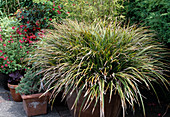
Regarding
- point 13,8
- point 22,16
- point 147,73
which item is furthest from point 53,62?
point 13,8

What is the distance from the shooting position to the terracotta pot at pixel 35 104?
2.49m

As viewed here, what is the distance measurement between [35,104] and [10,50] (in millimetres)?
1117

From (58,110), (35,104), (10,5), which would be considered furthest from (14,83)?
(10,5)

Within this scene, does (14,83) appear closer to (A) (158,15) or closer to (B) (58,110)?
(B) (58,110)

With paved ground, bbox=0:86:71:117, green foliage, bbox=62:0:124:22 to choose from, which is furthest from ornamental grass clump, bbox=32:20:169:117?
green foliage, bbox=62:0:124:22

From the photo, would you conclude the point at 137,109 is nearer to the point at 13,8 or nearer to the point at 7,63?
the point at 7,63

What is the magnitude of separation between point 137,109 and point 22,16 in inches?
102

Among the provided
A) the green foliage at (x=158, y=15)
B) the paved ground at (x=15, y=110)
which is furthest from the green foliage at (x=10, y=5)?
the green foliage at (x=158, y=15)

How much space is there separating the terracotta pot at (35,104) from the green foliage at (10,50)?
646 mm

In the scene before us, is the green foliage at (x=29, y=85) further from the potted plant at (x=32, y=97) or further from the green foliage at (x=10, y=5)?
the green foliage at (x=10, y=5)

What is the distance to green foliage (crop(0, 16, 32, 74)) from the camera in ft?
9.83

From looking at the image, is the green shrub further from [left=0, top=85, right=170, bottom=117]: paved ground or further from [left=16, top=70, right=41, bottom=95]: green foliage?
[left=0, top=85, right=170, bottom=117]: paved ground

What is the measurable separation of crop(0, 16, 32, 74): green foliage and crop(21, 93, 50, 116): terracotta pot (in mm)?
646

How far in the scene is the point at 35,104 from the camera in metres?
2.54
